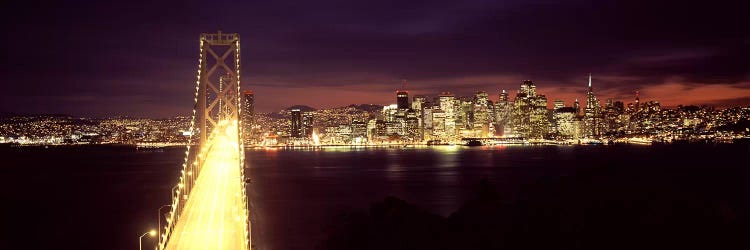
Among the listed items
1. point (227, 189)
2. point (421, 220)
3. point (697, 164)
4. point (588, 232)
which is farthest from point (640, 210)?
point (697, 164)

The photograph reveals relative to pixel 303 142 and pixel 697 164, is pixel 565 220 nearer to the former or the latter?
pixel 697 164

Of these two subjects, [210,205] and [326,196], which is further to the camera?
[326,196]

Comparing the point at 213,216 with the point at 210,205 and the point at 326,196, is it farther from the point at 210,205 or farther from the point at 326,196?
the point at 326,196

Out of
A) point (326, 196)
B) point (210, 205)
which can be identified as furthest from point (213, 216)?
Answer: point (326, 196)

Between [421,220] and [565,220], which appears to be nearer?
[565,220]

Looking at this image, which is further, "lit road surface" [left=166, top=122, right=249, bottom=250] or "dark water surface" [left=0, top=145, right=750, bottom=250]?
"lit road surface" [left=166, top=122, right=249, bottom=250]

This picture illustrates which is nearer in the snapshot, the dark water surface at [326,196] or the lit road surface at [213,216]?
the dark water surface at [326,196]

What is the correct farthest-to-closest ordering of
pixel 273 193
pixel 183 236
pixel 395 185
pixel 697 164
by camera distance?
pixel 697 164 < pixel 395 185 < pixel 273 193 < pixel 183 236

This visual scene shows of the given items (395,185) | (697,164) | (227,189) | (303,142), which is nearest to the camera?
(227,189)
